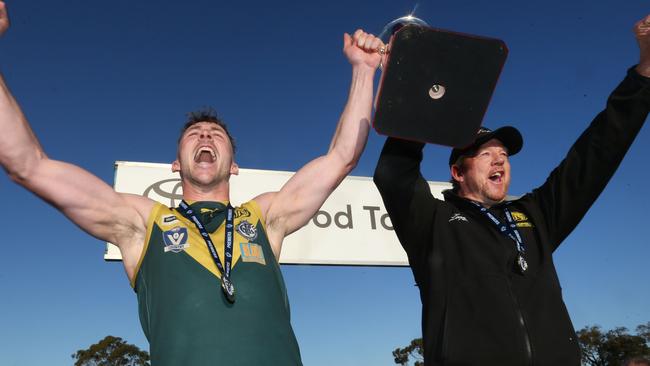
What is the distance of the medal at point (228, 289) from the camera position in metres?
2.60

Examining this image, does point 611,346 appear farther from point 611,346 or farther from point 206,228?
point 206,228

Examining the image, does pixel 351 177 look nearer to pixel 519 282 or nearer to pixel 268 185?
pixel 268 185

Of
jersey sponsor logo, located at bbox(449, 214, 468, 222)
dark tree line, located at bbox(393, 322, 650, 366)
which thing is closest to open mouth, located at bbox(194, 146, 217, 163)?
jersey sponsor logo, located at bbox(449, 214, 468, 222)

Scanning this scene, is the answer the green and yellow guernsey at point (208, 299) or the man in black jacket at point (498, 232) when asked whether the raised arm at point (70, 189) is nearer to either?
the green and yellow guernsey at point (208, 299)

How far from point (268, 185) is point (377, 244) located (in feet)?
6.18

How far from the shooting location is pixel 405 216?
10.5ft

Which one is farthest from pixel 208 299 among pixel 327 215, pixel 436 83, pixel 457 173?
pixel 327 215

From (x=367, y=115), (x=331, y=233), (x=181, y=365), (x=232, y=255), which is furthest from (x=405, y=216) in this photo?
(x=331, y=233)

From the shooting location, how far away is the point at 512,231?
3.18 meters

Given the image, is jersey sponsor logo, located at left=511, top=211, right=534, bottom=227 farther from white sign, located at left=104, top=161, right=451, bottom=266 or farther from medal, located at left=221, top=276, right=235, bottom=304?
white sign, located at left=104, top=161, right=451, bottom=266

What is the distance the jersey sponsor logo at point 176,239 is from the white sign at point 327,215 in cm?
425

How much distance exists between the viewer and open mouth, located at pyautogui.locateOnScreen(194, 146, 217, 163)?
3436 millimetres

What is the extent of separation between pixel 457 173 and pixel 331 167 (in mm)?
973

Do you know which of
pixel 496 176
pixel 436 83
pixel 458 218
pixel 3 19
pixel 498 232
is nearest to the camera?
pixel 436 83
